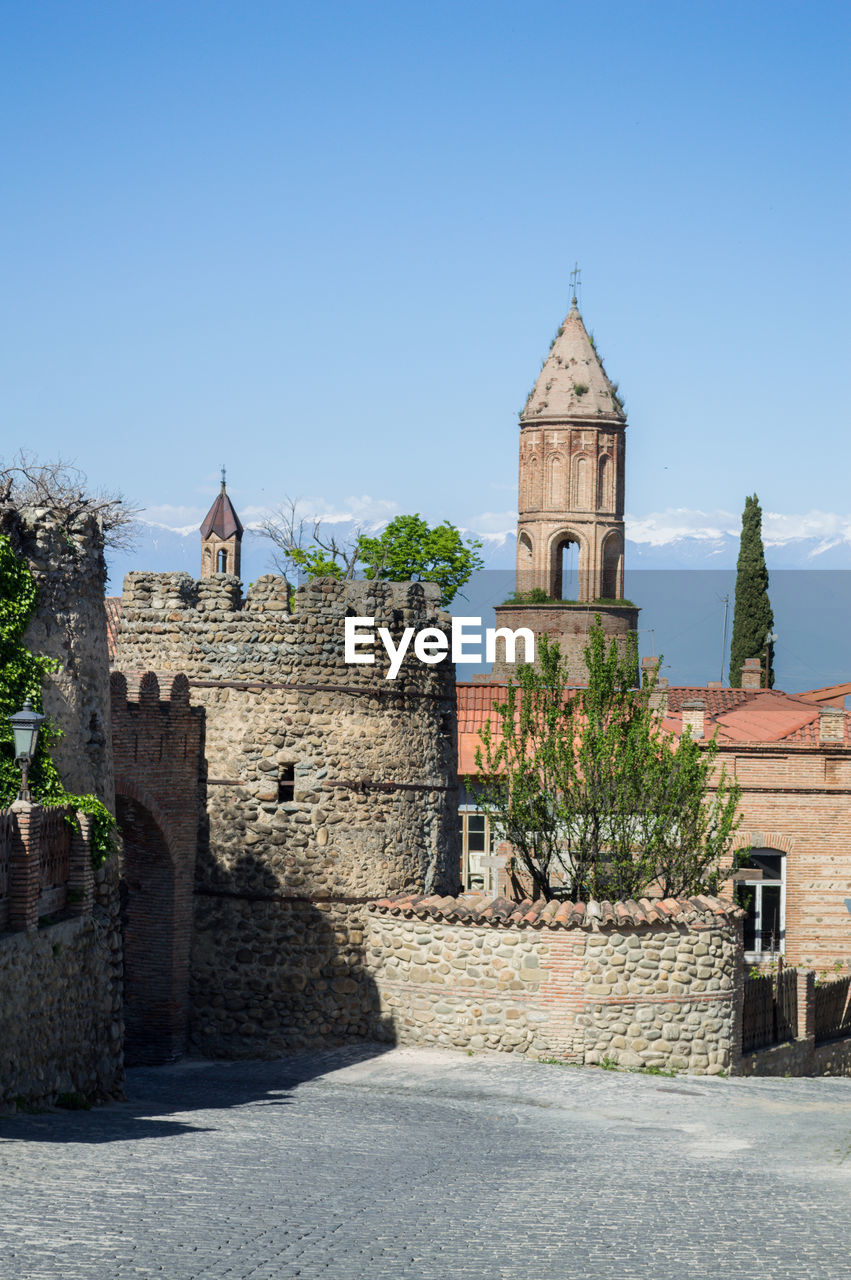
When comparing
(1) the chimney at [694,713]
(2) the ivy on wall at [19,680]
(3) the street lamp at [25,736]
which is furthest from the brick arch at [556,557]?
(3) the street lamp at [25,736]

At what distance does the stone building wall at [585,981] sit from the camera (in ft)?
64.8

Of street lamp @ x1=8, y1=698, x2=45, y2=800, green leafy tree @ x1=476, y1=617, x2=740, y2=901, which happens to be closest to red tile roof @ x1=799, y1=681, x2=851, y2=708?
green leafy tree @ x1=476, y1=617, x2=740, y2=901

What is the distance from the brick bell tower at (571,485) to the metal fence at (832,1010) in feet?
162

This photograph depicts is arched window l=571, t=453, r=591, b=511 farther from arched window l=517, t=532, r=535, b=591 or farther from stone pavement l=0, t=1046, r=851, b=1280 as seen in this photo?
stone pavement l=0, t=1046, r=851, b=1280

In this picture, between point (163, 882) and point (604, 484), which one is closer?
point (163, 882)

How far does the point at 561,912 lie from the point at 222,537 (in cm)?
4317

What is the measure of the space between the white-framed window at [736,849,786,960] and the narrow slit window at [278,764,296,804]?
39.4 feet

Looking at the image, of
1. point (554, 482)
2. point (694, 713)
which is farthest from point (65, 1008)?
point (554, 482)

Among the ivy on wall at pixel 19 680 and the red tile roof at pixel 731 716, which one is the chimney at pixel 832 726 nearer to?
the red tile roof at pixel 731 716

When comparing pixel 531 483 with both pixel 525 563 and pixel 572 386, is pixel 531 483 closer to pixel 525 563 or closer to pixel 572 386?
pixel 525 563

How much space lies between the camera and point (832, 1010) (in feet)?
85.4

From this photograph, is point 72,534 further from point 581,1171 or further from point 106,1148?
point 581,1171

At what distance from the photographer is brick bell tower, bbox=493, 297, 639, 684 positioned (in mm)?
76312

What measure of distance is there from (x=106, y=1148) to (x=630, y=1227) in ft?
12.7
